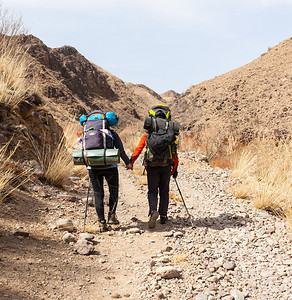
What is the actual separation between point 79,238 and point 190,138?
9.13 metres

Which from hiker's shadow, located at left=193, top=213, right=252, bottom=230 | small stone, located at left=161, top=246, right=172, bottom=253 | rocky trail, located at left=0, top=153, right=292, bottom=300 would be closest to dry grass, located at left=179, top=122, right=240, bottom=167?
hiker's shadow, located at left=193, top=213, right=252, bottom=230

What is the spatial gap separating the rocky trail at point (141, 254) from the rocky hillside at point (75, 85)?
71.3 ft

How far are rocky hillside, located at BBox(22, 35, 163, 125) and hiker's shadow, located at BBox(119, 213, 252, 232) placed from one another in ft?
71.7

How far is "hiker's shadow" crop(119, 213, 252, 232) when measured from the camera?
4391mm

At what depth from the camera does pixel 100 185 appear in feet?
14.2

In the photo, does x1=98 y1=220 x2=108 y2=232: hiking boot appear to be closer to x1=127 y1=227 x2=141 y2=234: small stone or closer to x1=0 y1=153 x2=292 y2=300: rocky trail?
x1=0 y1=153 x2=292 y2=300: rocky trail

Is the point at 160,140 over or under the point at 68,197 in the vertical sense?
over

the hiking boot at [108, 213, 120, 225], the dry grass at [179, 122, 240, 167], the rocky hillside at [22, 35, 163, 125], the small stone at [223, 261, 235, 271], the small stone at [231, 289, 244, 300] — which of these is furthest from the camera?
the rocky hillside at [22, 35, 163, 125]

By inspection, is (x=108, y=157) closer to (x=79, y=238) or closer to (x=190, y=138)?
(x=79, y=238)

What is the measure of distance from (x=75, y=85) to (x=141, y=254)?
3265cm

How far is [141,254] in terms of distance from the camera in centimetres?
360

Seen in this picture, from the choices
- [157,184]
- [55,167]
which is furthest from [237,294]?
[55,167]

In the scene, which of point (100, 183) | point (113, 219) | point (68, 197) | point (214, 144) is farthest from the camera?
point (214, 144)

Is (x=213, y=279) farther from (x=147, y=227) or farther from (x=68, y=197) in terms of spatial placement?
(x=68, y=197)
